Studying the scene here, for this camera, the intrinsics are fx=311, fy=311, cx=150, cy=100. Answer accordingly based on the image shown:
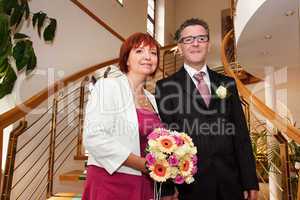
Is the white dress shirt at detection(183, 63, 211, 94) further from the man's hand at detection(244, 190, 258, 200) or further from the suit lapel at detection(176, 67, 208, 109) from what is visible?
the man's hand at detection(244, 190, 258, 200)

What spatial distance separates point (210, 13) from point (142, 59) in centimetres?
770

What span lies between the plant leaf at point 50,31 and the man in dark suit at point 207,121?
82.5 inches

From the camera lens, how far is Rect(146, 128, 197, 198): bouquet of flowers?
1.25 metres

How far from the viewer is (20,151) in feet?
9.86

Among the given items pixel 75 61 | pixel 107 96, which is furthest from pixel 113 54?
pixel 107 96

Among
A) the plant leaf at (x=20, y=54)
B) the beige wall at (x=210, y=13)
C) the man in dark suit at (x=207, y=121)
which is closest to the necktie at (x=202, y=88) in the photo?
the man in dark suit at (x=207, y=121)

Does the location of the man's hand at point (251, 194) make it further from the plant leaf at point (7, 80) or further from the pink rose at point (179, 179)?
the plant leaf at point (7, 80)

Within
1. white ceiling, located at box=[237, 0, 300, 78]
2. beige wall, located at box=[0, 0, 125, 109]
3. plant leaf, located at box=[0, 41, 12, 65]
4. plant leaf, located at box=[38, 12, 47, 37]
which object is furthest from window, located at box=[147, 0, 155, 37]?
plant leaf, located at box=[0, 41, 12, 65]

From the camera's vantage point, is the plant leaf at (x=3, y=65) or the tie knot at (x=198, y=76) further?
the plant leaf at (x=3, y=65)

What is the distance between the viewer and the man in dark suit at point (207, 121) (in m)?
1.57

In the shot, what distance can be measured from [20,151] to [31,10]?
1.48 meters

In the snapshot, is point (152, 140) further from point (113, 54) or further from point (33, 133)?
point (113, 54)

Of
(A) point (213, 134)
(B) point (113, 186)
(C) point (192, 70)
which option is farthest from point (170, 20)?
(B) point (113, 186)

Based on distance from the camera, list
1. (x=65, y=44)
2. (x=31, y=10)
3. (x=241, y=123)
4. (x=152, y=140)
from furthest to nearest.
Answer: (x=65, y=44)
(x=31, y=10)
(x=241, y=123)
(x=152, y=140)
